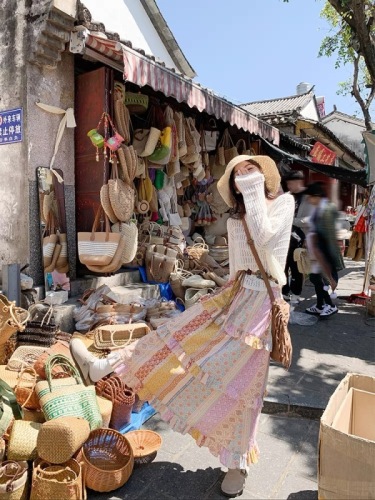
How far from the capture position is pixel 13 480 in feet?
7.57

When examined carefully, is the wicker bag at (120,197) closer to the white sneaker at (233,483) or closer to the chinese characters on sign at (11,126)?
the chinese characters on sign at (11,126)

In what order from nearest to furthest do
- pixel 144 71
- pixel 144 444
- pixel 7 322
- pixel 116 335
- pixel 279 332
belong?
1. pixel 279 332
2. pixel 144 444
3. pixel 7 322
4. pixel 116 335
5. pixel 144 71

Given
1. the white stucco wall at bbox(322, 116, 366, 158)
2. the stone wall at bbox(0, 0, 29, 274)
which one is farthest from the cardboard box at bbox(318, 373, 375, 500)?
the white stucco wall at bbox(322, 116, 366, 158)

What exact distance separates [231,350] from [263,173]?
113cm

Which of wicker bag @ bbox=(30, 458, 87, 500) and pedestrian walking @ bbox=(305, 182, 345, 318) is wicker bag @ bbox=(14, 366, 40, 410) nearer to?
wicker bag @ bbox=(30, 458, 87, 500)

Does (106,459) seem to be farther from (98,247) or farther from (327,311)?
(327,311)

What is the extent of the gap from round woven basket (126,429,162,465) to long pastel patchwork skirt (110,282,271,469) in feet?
1.63

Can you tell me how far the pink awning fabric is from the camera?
4.75 metres

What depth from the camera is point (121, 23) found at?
40.4 feet

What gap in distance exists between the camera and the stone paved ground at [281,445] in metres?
2.56

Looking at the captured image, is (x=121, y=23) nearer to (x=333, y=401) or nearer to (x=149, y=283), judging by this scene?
(x=149, y=283)

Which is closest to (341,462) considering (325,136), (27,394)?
(27,394)

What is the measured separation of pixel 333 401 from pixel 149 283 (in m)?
4.12

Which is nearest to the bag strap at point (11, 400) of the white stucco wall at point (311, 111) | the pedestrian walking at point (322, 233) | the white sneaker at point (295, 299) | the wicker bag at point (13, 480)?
the wicker bag at point (13, 480)
